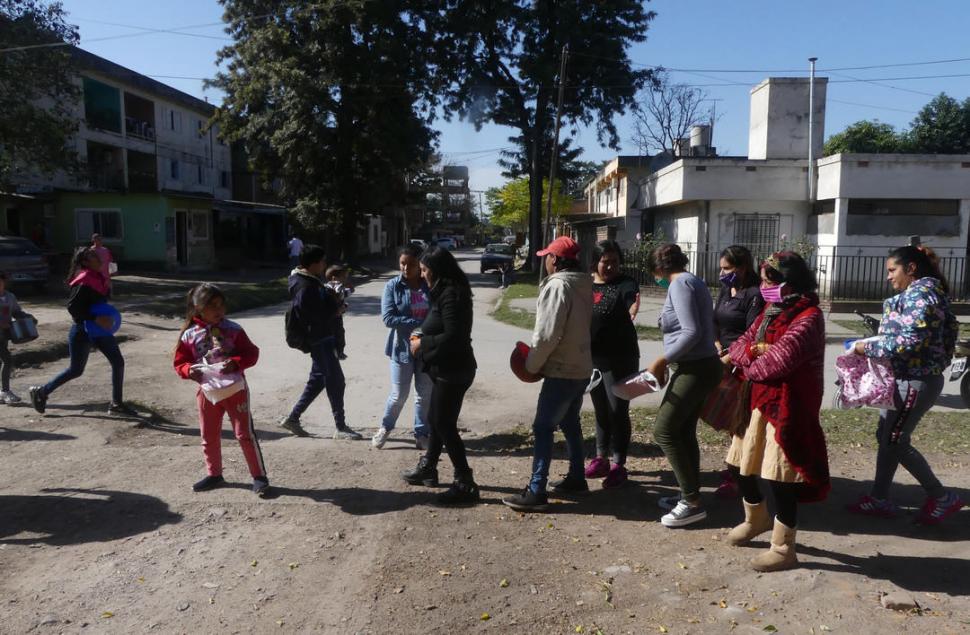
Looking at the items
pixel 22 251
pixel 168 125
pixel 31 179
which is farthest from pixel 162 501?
pixel 168 125

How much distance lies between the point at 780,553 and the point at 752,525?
323mm

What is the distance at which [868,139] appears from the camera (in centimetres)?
4272

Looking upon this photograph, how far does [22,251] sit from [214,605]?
57.5 feet

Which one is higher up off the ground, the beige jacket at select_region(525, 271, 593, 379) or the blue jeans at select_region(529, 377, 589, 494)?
the beige jacket at select_region(525, 271, 593, 379)

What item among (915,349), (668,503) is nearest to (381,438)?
(668,503)

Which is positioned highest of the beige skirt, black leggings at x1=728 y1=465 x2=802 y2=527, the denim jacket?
the denim jacket

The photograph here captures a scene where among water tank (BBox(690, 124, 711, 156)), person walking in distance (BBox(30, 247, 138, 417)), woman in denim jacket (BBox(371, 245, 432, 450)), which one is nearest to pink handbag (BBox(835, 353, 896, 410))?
woman in denim jacket (BBox(371, 245, 432, 450))

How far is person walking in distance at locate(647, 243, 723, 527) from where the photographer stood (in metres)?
4.25

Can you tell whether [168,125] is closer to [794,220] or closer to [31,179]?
[31,179]

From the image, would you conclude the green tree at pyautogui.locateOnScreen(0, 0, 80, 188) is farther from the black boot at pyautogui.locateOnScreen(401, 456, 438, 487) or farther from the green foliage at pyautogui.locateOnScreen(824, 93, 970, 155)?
the green foliage at pyautogui.locateOnScreen(824, 93, 970, 155)

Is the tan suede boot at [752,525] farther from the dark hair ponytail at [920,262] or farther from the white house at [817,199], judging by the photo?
the white house at [817,199]

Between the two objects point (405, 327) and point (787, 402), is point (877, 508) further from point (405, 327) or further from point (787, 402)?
point (405, 327)

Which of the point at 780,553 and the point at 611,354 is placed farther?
the point at 611,354

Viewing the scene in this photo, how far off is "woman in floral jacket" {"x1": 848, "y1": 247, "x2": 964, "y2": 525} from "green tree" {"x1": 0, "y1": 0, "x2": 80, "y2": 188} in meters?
21.0
